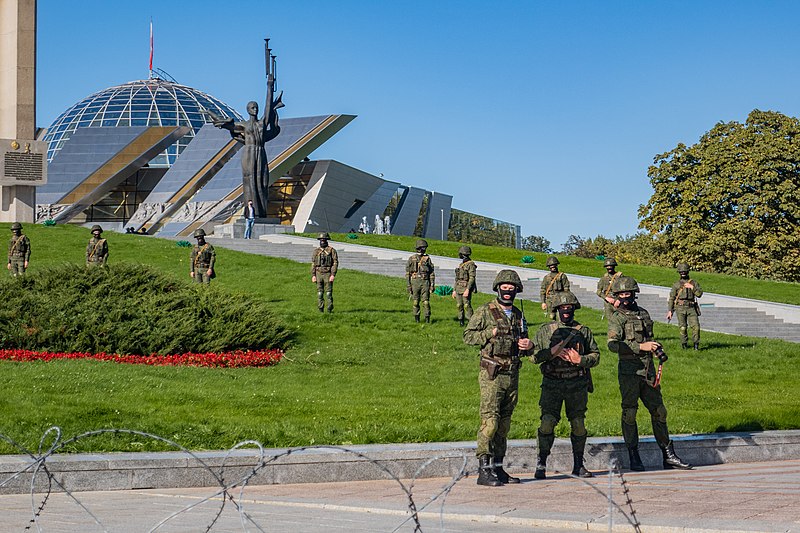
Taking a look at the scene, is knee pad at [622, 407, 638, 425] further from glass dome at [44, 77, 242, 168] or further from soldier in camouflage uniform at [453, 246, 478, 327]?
glass dome at [44, 77, 242, 168]

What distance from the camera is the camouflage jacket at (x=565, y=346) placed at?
9.24 metres

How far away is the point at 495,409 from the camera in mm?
8898

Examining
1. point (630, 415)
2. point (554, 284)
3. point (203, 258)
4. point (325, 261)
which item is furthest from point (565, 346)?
point (203, 258)

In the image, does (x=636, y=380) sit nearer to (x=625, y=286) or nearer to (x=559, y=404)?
(x=625, y=286)

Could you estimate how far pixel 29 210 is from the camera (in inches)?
1479

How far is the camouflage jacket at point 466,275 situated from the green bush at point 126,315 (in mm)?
3698

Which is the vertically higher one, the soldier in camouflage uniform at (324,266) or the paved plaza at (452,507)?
the soldier in camouflage uniform at (324,266)

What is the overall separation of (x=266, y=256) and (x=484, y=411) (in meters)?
25.5

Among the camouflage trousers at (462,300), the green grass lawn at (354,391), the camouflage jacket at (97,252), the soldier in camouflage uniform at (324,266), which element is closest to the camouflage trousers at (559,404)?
the green grass lawn at (354,391)

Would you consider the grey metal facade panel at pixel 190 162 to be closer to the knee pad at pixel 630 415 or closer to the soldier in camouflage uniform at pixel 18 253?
the soldier in camouflage uniform at pixel 18 253

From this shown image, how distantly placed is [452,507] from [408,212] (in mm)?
66576

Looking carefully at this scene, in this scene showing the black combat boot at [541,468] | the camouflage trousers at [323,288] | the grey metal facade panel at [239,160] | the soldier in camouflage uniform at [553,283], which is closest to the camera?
the black combat boot at [541,468]

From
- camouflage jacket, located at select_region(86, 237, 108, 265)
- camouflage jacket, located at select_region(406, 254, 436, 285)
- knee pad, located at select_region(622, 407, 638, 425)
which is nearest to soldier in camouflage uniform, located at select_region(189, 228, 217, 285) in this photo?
camouflage jacket, located at select_region(86, 237, 108, 265)

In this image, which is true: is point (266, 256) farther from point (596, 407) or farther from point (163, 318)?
point (596, 407)
